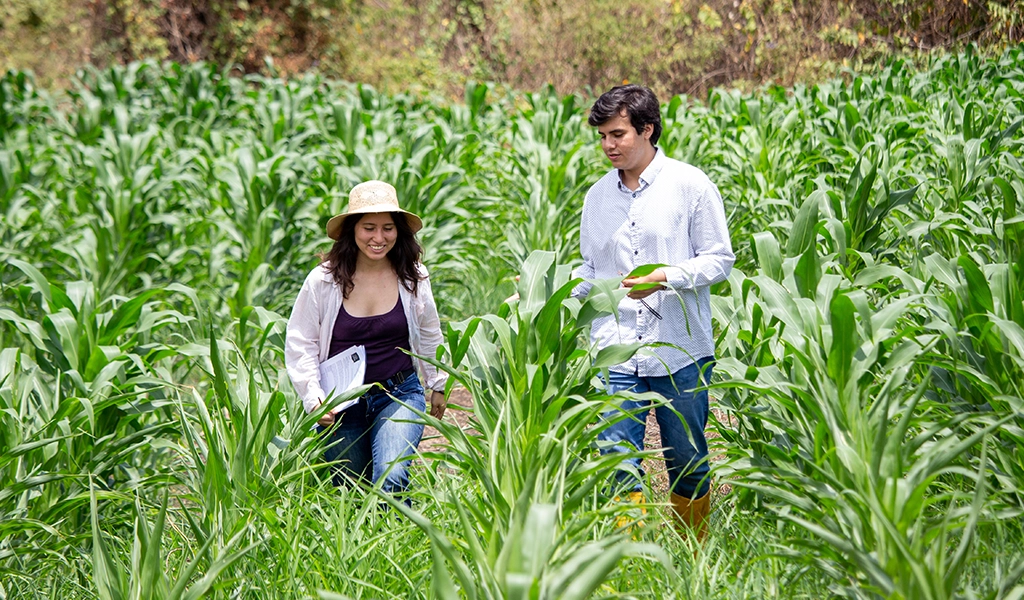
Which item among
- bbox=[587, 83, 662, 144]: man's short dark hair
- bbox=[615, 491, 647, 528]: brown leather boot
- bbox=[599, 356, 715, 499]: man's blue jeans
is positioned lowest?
bbox=[615, 491, 647, 528]: brown leather boot

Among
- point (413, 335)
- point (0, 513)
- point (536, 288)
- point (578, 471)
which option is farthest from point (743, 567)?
point (0, 513)

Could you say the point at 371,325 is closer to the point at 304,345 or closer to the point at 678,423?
the point at 304,345

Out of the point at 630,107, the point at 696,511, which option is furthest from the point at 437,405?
the point at 630,107

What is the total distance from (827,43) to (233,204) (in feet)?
36.5

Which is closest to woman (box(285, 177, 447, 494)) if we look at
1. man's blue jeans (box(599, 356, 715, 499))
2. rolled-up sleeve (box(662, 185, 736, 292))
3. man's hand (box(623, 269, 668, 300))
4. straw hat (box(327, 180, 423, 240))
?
straw hat (box(327, 180, 423, 240))

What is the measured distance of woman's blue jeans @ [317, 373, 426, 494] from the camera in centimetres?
319

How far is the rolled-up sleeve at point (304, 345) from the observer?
10.6ft

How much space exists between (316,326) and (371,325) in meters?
0.19

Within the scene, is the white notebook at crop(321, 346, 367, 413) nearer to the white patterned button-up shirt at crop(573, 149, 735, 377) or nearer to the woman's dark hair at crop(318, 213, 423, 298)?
the woman's dark hair at crop(318, 213, 423, 298)

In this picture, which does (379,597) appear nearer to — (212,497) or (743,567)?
(212,497)

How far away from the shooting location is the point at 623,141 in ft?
10.2

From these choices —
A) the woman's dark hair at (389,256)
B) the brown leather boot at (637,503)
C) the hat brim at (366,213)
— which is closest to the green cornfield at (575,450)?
the brown leather boot at (637,503)

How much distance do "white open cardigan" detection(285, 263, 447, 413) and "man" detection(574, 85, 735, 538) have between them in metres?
0.68

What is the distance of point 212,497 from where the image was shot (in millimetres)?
2799
